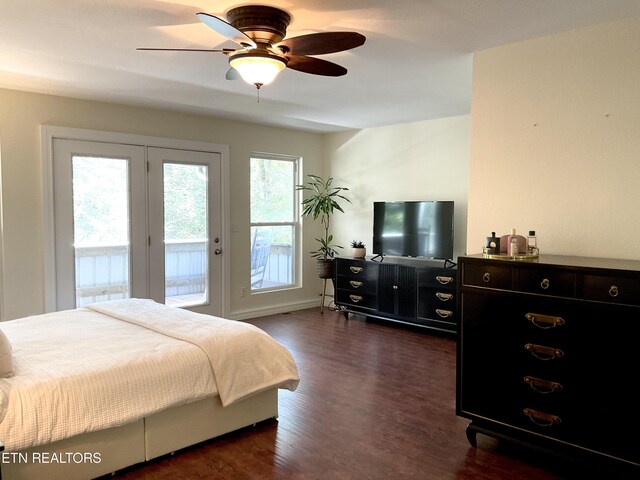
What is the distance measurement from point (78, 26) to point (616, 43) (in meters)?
3.01

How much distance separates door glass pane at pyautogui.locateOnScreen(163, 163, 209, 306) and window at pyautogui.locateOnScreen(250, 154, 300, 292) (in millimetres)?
759

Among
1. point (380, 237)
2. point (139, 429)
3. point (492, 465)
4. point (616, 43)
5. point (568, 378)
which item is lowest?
point (492, 465)

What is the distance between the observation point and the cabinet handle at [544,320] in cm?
239

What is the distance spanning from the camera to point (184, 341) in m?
2.74

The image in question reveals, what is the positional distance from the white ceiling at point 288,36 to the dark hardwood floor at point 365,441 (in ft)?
7.67

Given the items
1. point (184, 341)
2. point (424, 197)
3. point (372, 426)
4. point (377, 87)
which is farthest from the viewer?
point (424, 197)

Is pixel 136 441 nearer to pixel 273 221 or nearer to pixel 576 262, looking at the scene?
pixel 576 262

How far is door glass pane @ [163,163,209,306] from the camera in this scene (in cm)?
528

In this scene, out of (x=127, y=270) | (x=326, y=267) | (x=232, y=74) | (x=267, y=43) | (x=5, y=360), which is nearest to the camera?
(x=5, y=360)

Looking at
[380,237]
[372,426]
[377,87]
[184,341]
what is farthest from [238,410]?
[380,237]

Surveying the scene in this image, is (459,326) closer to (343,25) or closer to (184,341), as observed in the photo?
(184,341)

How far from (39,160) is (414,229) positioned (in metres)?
3.82

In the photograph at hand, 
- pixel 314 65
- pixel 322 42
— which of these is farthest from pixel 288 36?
pixel 322 42

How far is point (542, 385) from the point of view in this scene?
2463 millimetres
